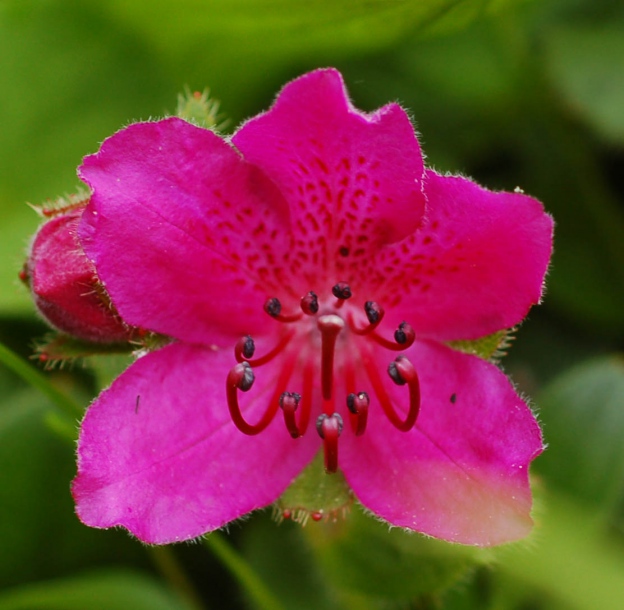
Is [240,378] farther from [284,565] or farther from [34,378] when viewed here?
[284,565]

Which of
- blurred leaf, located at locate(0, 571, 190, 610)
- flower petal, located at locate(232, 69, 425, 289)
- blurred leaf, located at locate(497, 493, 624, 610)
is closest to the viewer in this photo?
blurred leaf, located at locate(497, 493, 624, 610)

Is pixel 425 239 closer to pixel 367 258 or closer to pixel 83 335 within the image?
pixel 367 258

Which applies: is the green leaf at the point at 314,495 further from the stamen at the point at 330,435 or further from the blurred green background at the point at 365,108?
the blurred green background at the point at 365,108

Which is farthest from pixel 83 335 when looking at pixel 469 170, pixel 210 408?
pixel 469 170

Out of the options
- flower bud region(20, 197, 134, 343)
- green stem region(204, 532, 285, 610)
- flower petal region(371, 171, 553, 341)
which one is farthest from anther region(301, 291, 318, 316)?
green stem region(204, 532, 285, 610)

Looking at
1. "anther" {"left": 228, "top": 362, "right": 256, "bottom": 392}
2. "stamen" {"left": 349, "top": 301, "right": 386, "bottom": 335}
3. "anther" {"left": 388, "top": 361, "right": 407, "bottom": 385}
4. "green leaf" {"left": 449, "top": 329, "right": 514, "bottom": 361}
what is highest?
"anther" {"left": 228, "top": 362, "right": 256, "bottom": 392}

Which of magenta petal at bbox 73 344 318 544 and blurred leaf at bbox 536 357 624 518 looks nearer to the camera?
magenta petal at bbox 73 344 318 544

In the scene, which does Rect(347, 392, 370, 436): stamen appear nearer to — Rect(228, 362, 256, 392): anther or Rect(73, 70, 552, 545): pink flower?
Rect(73, 70, 552, 545): pink flower
